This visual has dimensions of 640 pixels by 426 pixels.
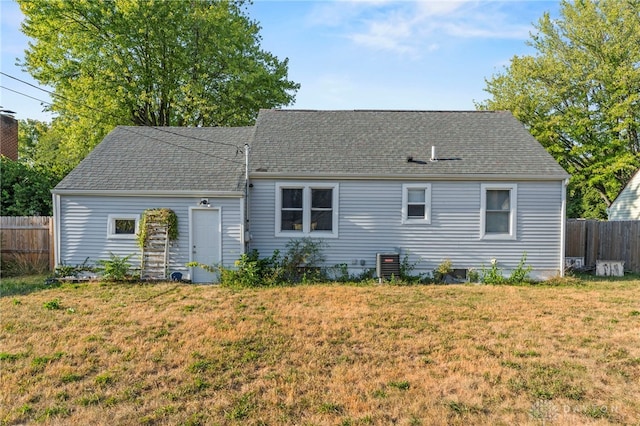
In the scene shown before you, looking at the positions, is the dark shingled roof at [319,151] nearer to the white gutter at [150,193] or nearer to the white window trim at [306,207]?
the white gutter at [150,193]

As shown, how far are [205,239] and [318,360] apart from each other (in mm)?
6406

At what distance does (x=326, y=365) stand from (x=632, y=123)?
Result: 939 inches

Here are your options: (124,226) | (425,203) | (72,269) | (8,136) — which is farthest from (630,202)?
(8,136)

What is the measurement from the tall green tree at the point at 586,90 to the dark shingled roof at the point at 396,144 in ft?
39.0

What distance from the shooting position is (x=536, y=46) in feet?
77.9

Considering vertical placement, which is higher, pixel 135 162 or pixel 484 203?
pixel 135 162

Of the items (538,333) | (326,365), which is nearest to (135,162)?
(326,365)

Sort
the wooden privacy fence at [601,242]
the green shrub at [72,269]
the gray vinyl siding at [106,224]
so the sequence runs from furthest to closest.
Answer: the wooden privacy fence at [601,242] → the gray vinyl siding at [106,224] → the green shrub at [72,269]

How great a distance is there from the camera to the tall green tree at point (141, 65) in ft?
61.0

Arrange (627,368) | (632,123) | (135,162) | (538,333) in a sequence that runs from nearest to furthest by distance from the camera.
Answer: (627,368), (538,333), (135,162), (632,123)

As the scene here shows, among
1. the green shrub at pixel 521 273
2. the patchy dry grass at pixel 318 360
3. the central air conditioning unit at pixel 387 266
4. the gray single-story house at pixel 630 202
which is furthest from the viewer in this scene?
the gray single-story house at pixel 630 202

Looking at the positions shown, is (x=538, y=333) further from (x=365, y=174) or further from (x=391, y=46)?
(x=391, y=46)

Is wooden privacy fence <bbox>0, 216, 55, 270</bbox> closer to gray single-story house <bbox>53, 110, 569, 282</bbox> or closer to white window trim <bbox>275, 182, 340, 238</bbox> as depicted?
gray single-story house <bbox>53, 110, 569, 282</bbox>

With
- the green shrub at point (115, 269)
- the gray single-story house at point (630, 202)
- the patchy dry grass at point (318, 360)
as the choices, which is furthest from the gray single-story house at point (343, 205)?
the gray single-story house at point (630, 202)
